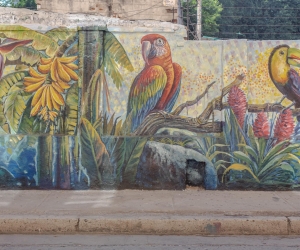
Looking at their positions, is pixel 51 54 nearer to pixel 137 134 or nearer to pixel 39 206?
pixel 137 134

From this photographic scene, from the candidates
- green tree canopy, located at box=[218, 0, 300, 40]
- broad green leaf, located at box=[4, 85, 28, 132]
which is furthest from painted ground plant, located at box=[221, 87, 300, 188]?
green tree canopy, located at box=[218, 0, 300, 40]

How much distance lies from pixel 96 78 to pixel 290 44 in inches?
120

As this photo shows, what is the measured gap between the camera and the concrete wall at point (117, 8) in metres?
19.1

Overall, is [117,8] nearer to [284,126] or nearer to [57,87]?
[57,87]

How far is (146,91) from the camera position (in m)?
8.06

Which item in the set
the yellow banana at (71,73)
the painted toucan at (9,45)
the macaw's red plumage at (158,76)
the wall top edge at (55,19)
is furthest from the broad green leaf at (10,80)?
the wall top edge at (55,19)

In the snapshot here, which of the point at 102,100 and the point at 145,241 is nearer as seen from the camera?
the point at 145,241

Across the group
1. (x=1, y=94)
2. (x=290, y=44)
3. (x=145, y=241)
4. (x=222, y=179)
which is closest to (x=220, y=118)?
(x=222, y=179)

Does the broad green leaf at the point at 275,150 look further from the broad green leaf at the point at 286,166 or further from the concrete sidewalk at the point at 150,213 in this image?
the concrete sidewalk at the point at 150,213

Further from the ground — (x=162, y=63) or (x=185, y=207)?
(x=162, y=63)

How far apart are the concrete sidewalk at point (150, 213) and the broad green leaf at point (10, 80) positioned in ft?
5.33

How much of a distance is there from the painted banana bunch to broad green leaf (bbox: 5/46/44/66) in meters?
0.10

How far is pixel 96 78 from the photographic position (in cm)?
805

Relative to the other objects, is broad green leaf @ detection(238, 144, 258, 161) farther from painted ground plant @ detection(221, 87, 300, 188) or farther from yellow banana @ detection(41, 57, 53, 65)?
yellow banana @ detection(41, 57, 53, 65)
